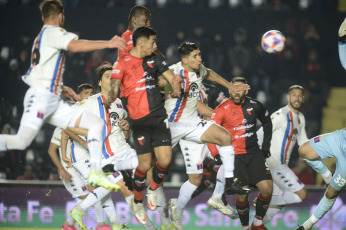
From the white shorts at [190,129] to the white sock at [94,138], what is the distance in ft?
3.91

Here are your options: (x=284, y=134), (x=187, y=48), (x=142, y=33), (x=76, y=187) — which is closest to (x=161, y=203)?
(x=76, y=187)

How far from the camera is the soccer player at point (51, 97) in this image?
230 inches

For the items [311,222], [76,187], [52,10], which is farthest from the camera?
[76,187]

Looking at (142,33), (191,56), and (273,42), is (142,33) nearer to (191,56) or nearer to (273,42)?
(191,56)

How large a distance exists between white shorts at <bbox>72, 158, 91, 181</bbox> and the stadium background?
269 centimetres

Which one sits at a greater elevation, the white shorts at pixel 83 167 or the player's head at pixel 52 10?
the player's head at pixel 52 10

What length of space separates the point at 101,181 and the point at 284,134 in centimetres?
340

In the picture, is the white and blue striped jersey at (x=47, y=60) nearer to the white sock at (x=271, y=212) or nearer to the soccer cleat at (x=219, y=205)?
the soccer cleat at (x=219, y=205)

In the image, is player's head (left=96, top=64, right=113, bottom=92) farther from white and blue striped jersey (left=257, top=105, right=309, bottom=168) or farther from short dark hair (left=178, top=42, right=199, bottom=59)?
white and blue striped jersey (left=257, top=105, right=309, bottom=168)

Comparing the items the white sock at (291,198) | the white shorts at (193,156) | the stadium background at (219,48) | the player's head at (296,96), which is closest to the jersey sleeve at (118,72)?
the white shorts at (193,156)

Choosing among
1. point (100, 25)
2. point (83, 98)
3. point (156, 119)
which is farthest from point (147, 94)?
point (100, 25)

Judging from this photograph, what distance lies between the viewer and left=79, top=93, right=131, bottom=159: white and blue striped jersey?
7.29m

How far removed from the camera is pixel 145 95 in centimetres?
649

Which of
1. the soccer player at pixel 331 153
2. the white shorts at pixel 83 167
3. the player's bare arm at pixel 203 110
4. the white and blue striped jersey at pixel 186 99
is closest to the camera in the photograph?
the soccer player at pixel 331 153
